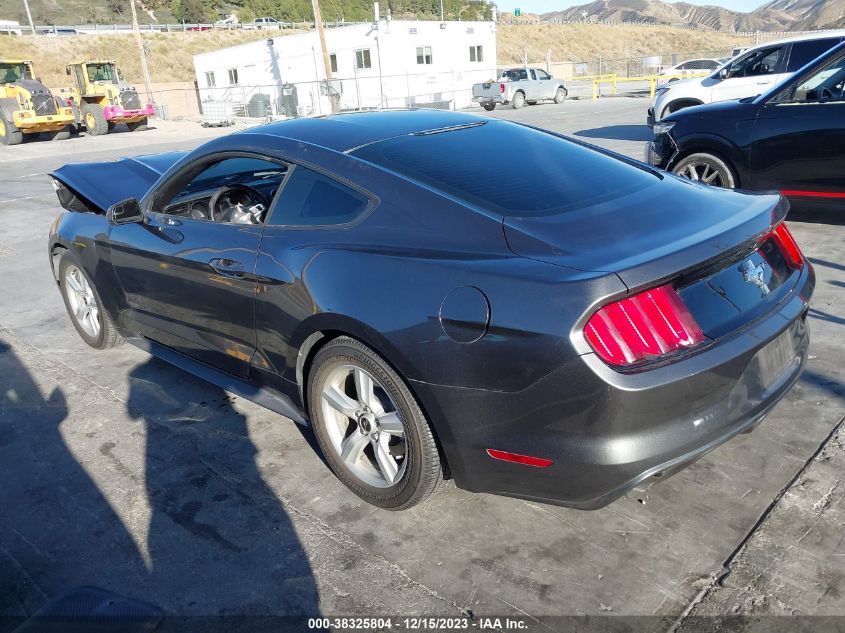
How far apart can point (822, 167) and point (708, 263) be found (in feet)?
14.9

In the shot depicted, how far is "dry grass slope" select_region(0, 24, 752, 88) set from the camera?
58531mm

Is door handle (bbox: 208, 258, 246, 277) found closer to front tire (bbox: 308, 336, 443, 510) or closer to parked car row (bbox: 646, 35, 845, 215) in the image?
front tire (bbox: 308, 336, 443, 510)

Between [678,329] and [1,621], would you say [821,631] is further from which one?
[1,621]

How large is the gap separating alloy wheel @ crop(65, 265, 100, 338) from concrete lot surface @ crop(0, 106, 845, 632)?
1.00 meters

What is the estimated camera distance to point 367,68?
36.0 m

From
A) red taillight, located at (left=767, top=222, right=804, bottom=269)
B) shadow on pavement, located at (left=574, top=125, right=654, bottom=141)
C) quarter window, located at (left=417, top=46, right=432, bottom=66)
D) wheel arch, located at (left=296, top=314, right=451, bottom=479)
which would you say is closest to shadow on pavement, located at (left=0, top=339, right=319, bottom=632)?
wheel arch, located at (left=296, top=314, right=451, bottom=479)

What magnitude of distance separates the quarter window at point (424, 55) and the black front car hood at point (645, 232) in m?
35.8

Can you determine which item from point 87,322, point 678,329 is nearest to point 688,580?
point 678,329

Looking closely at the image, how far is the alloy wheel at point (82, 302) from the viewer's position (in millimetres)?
4949

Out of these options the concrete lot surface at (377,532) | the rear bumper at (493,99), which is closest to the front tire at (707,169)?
the concrete lot surface at (377,532)

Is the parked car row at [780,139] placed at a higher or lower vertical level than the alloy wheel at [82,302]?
higher

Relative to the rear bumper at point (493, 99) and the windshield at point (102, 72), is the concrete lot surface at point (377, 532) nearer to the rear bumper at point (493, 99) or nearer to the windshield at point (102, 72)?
the windshield at point (102, 72)

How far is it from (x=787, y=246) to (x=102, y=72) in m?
31.6

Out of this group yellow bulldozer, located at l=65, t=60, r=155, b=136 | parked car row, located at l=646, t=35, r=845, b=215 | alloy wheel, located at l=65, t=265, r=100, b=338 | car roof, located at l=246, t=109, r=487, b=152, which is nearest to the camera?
car roof, located at l=246, t=109, r=487, b=152
